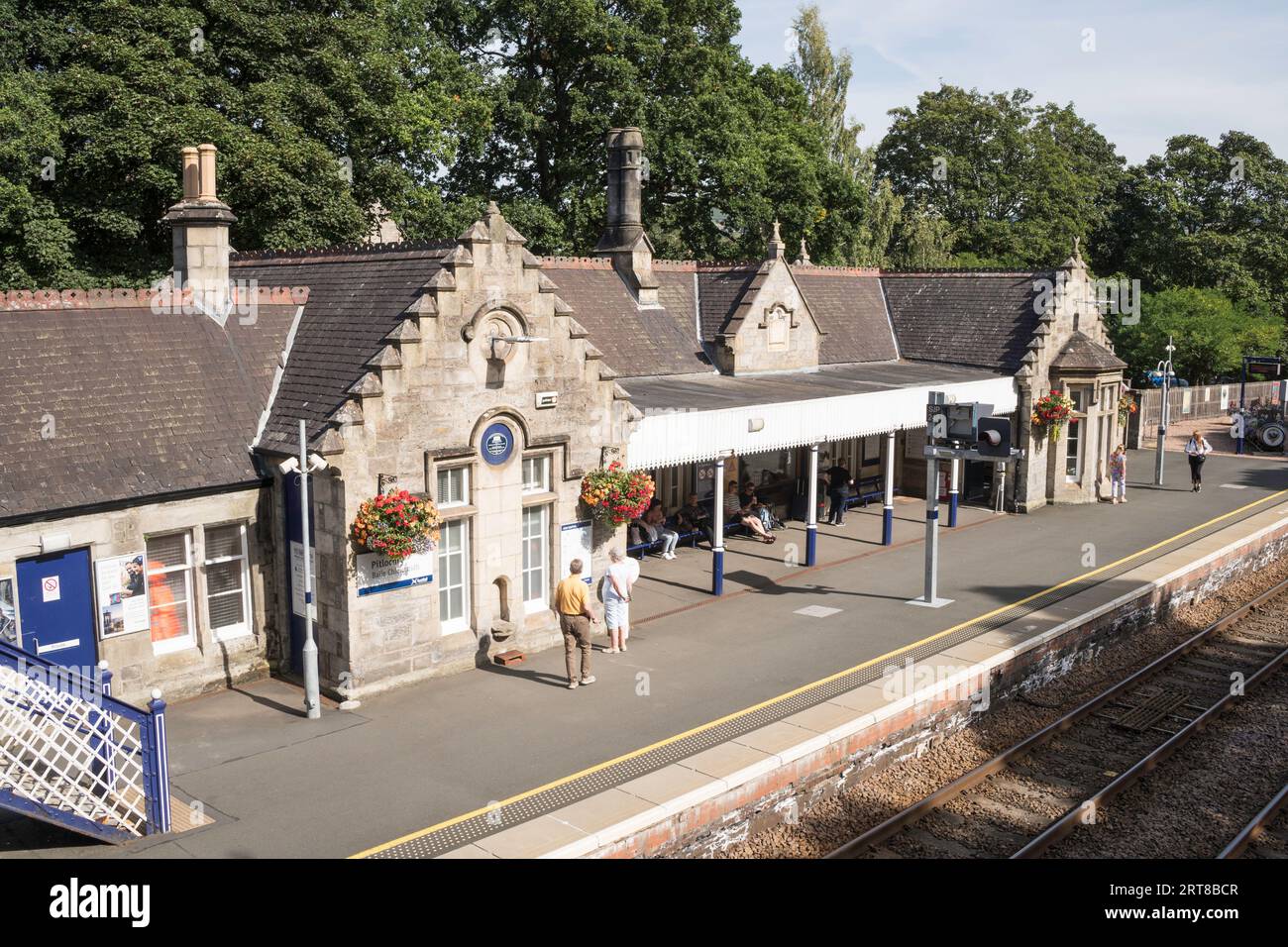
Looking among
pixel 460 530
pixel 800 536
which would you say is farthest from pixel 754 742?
pixel 800 536

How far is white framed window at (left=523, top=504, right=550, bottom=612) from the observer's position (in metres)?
17.4

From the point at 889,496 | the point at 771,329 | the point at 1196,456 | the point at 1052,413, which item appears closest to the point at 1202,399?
the point at 1196,456

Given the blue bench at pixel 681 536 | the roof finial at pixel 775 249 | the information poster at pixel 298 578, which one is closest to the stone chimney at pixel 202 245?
the information poster at pixel 298 578

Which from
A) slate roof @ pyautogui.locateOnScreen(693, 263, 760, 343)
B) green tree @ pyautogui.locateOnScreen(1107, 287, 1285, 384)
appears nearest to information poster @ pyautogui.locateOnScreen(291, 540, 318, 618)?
slate roof @ pyautogui.locateOnScreen(693, 263, 760, 343)

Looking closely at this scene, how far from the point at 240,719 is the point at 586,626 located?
15.1 ft

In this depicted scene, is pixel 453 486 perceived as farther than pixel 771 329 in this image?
No

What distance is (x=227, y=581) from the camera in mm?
15797

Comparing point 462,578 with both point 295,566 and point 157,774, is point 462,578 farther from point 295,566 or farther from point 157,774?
point 157,774

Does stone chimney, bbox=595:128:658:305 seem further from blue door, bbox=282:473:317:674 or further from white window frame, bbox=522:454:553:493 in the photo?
blue door, bbox=282:473:317:674

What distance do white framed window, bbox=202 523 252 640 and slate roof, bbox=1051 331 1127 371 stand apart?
21838 mm

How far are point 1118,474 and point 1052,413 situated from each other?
2.87 meters

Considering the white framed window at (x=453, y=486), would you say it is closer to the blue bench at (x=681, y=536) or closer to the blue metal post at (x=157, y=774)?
the blue metal post at (x=157, y=774)

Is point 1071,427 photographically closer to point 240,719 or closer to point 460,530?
point 460,530

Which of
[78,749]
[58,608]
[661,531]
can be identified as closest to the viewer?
[78,749]
